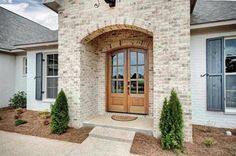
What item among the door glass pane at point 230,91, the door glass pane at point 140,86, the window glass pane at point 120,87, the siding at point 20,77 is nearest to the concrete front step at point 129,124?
the door glass pane at point 140,86

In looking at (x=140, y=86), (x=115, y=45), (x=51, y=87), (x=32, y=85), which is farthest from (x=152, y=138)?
(x=32, y=85)

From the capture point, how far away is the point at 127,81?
548cm

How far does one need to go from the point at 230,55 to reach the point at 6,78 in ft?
33.4

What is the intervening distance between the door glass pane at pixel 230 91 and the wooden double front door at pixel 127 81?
2715mm

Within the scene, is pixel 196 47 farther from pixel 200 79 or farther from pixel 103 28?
pixel 103 28

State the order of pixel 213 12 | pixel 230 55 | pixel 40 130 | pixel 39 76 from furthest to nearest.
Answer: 1. pixel 39 76
2. pixel 213 12
3. pixel 230 55
4. pixel 40 130

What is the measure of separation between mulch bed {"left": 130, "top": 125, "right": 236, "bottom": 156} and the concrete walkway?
315mm

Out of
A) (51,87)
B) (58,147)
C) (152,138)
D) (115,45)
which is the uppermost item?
(115,45)

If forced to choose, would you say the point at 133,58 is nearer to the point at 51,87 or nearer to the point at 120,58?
the point at 120,58

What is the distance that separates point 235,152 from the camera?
10.5 feet

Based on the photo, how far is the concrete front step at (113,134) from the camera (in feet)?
12.2

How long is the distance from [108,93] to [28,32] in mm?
8076

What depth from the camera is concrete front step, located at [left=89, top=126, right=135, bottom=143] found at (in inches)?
146

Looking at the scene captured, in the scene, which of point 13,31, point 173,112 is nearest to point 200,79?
point 173,112
